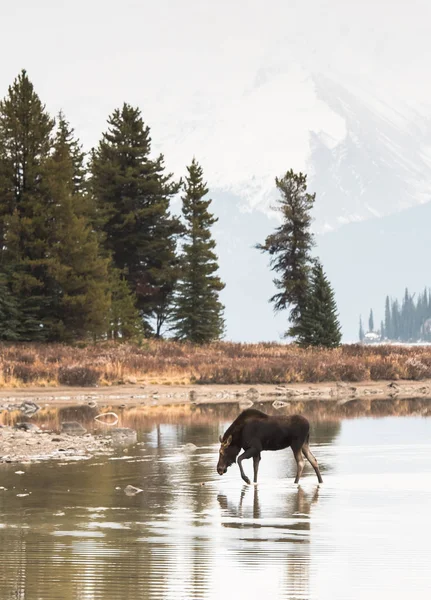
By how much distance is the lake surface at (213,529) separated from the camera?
35.6ft

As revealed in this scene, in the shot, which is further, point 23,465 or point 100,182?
point 100,182

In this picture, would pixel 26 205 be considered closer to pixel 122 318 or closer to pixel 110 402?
pixel 122 318

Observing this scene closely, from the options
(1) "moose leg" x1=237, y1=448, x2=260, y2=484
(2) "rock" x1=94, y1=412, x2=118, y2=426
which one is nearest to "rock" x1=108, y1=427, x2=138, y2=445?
(2) "rock" x1=94, y1=412, x2=118, y2=426

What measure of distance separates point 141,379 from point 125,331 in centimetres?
2341

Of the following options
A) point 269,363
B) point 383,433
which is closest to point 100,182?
point 269,363

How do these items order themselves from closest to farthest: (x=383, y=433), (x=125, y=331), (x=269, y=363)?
(x=383, y=433), (x=269, y=363), (x=125, y=331)

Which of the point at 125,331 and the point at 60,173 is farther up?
the point at 60,173

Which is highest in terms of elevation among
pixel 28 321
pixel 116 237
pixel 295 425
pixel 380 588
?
pixel 116 237

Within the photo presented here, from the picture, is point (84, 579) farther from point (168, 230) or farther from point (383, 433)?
point (168, 230)

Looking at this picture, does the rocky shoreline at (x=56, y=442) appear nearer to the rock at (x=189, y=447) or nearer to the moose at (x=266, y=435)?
the rock at (x=189, y=447)

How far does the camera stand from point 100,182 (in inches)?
3388

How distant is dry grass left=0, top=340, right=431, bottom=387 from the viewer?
47.9 metres

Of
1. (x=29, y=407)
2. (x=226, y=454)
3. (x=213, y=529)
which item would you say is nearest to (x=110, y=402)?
(x=29, y=407)

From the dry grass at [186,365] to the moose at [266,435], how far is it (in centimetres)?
2763
